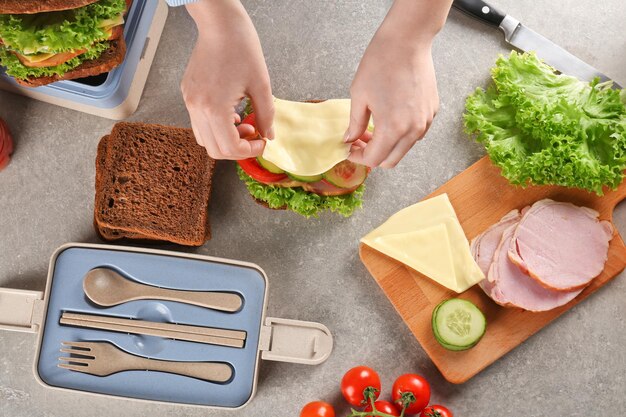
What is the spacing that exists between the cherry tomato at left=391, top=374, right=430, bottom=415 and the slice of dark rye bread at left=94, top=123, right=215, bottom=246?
82 centimetres

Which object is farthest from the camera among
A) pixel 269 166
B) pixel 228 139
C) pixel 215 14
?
pixel 269 166

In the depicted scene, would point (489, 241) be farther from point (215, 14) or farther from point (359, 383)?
point (215, 14)

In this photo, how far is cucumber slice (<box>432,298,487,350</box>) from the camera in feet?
6.90

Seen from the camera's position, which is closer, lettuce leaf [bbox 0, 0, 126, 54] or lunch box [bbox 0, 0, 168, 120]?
lettuce leaf [bbox 0, 0, 126, 54]

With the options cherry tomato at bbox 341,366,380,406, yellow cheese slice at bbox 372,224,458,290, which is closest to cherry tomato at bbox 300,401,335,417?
cherry tomato at bbox 341,366,380,406

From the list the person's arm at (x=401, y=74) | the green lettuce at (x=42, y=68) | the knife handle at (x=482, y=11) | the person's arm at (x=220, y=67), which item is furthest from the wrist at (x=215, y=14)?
the knife handle at (x=482, y=11)

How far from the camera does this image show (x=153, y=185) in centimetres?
221

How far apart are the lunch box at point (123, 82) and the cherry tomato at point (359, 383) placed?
120 cm

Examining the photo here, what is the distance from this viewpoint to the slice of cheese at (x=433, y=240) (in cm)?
219

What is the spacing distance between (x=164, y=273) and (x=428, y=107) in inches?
41.0

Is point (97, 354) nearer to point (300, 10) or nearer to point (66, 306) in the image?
point (66, 306)

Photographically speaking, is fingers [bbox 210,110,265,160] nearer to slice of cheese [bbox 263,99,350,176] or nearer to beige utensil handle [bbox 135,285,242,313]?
slice of cheese [bbox 263,99,350,176]

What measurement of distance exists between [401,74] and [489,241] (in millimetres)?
885

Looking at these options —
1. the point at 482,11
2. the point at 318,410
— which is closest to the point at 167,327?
the point at 318,410
